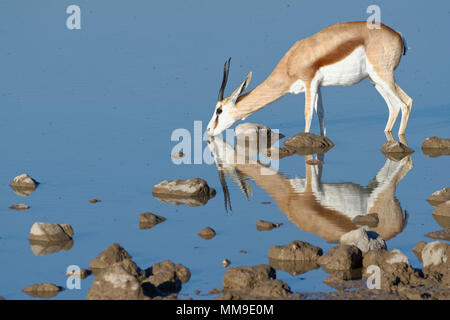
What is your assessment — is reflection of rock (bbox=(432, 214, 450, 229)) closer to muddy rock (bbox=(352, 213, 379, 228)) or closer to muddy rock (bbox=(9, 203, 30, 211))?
muddy rock (bbox=(352, 213, 379, 228))

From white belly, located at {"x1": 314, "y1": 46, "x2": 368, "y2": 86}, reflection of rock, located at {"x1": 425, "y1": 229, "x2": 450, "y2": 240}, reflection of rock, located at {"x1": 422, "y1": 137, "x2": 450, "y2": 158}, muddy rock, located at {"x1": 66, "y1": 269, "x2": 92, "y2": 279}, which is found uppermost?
white belly, located at {"x1": 314, "y1": 46, "x2": 368, "y2": 86}

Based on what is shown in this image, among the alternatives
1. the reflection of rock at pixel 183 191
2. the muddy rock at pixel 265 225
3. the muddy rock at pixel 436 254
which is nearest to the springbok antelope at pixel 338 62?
the reflection of rock at pixel 183 191

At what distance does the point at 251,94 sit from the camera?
19.4m

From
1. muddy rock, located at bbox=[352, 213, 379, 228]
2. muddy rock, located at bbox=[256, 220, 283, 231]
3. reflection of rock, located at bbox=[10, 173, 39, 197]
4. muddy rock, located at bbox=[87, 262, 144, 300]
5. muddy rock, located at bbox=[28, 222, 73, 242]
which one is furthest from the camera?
reflection of rock, located at bbox=[10, 173, 39, 197]

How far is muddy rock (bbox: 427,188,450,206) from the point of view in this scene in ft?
45.5

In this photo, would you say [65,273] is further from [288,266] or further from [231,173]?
[231,173]

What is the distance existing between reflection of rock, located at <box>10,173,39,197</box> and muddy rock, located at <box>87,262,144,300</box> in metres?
6.06

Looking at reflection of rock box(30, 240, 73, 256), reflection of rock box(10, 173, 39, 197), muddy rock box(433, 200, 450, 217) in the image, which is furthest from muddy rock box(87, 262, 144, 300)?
reflection of rock box(10, 173, 39, 197)

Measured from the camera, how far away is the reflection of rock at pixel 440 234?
38.8ft

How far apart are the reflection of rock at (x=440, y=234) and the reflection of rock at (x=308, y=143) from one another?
21.1ft

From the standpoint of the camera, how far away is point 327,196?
1424cm

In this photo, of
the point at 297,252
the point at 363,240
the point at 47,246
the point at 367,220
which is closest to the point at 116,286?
the point at 297,252

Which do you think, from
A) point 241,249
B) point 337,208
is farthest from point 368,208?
point 241,249
